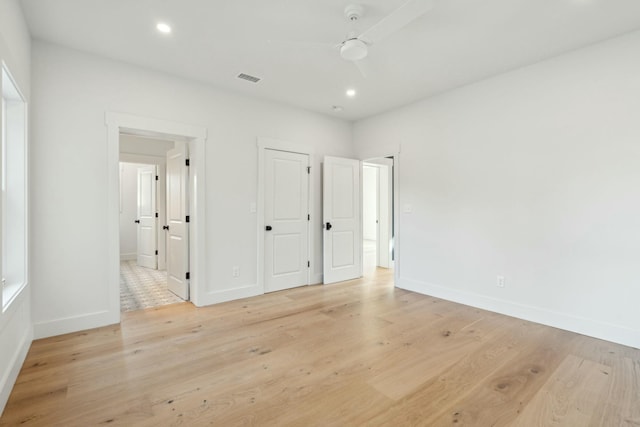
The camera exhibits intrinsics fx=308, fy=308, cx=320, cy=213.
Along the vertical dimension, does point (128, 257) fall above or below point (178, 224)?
below

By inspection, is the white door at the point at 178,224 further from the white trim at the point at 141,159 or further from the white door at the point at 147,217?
the white door at the point at 147,217

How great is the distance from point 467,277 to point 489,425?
2.37m

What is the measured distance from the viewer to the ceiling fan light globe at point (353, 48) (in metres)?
2.41

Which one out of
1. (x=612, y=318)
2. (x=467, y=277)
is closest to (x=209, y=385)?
(x=467, y=277)

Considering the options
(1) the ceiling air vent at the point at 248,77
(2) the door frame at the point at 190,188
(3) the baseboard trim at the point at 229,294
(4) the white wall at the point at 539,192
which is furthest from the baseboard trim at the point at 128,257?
(4) the white wall at the point at 539,192

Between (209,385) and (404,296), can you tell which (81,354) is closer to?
(209,385)

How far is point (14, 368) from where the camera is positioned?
212 centimetres

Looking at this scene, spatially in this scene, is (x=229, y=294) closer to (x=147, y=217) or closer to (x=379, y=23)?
(x=379, y=23)

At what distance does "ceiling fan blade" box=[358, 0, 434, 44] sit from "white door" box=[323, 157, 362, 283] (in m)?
2.59

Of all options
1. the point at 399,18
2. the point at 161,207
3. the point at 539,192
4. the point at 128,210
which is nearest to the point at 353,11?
the point at 399,18

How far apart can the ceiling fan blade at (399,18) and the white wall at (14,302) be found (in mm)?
2341

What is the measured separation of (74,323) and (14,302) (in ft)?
3.10

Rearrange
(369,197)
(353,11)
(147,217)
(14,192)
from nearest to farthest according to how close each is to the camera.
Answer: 1. (353,11)
2. (14,192)
3. (147,217)
4. (369,197)

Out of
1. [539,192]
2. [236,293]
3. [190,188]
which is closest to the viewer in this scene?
[539,192]
